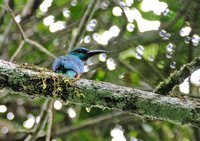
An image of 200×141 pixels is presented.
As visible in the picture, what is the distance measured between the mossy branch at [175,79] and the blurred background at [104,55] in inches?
87.4

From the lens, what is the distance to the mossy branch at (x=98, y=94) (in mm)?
2820

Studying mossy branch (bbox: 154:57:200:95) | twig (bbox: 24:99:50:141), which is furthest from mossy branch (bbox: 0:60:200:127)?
twig (bbox: 24:99:50:141)

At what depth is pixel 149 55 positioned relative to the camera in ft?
19.1

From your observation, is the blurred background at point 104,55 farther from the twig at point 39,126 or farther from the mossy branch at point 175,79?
the mossy branch at point 175,79

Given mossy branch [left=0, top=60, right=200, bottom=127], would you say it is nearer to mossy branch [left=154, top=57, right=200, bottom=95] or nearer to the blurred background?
mossy branch [left=154, top=57, right=200, bottom=95]

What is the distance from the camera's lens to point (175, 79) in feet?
9.64

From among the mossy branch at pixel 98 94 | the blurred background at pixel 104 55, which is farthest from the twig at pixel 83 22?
the mossy branch at pixel 98 94

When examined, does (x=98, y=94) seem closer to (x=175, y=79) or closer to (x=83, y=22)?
(x=175, y=79)

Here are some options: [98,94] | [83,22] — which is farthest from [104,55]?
[98,94]

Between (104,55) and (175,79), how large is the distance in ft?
10.9

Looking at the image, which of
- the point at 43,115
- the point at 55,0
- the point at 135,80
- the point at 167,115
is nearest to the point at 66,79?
the point at 167,115

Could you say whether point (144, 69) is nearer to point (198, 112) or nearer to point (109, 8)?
point (109, 8)

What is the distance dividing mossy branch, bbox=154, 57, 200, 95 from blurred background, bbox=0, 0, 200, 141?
2.22 m

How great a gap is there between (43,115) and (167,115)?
7.55 feet
